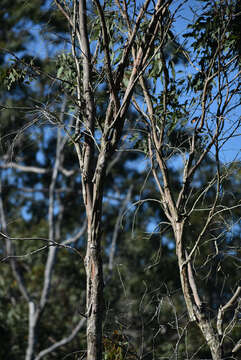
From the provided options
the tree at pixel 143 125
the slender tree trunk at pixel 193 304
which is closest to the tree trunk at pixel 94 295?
the tree at pixel 143 125

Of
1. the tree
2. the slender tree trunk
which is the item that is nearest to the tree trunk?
the tree

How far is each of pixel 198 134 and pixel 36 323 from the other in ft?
26.7

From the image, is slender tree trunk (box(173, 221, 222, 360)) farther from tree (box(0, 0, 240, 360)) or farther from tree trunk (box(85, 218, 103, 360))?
tree trunk (box(85, 218, 103, 360))

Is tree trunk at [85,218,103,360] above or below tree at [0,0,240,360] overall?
below

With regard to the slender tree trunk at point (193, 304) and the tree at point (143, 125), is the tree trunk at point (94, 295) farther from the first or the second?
the slender tree trunk at point (193, 304)

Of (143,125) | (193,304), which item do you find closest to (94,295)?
(193,304)

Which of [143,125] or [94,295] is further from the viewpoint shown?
[143,125]

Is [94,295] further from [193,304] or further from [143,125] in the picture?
[143,125]

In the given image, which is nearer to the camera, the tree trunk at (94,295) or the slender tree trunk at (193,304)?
the tree trunk at (94,295)

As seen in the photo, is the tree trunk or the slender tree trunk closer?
the tree trunk

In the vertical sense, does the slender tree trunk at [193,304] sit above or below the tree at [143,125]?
below

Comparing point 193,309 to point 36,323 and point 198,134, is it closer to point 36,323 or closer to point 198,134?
point 198,134

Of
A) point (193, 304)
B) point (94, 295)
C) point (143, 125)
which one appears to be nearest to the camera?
point (94, 295)

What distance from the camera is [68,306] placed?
13867 mm
